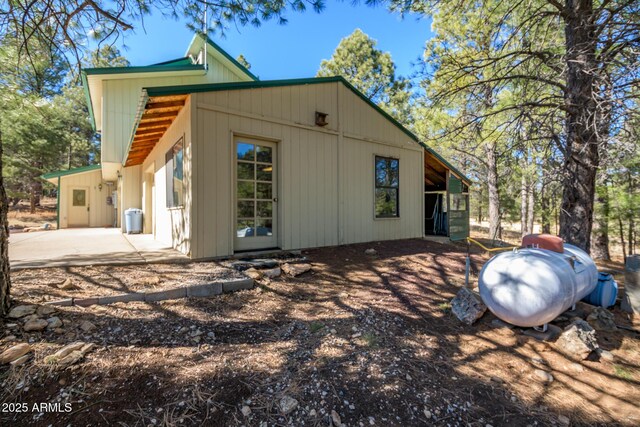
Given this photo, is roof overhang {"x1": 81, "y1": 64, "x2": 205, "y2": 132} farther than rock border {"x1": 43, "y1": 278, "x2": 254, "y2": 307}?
Yes

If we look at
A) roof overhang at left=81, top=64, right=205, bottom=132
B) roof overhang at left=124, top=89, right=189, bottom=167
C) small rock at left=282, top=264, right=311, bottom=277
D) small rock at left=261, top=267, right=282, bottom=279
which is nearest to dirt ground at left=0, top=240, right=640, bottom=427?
small rock at left=261, top=267, right=282, bottom=279

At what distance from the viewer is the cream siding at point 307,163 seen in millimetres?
4926

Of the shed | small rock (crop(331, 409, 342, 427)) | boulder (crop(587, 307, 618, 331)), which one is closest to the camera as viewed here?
small rock (crop(331, 409, 342, 427))

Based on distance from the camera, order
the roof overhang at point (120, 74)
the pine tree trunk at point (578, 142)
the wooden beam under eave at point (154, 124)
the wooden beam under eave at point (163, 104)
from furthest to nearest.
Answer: the roof overhang at point (120, 74) → the wooden beam under eave at point (154, 124) → the wooden beam under eave at point (163, 104) → the pine tree trunk at point (578, 142)

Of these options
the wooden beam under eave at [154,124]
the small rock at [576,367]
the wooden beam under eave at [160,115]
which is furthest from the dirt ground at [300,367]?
the wooden beam under eave at [154,124]

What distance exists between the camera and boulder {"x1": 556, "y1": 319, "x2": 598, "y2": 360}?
2.64 m

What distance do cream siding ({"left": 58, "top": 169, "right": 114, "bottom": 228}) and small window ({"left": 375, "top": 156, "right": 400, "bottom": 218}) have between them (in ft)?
46.6

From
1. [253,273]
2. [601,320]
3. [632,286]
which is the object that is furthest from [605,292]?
[253,273]

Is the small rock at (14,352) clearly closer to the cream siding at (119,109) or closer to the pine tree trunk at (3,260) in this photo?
the pine tree trunk at (3,260)

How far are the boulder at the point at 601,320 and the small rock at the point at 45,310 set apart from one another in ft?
19.1

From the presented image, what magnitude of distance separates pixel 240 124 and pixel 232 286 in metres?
3.10

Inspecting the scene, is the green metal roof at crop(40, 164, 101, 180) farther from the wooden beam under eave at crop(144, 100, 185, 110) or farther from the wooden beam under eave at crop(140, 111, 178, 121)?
the wooden beam under eave at crop(144, 100, 185, 110)

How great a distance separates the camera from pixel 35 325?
2.42m

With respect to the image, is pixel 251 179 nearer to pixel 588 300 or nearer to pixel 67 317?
pixel 67 317
